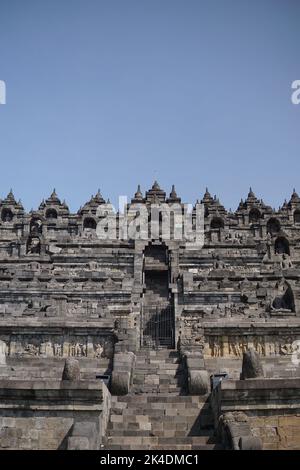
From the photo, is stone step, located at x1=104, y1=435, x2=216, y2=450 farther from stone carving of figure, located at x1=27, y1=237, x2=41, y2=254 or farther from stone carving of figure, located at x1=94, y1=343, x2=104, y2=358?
stone carving of figure, located at x1=27, y1=237, x2=41, y2=254

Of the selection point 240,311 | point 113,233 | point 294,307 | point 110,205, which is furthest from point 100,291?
point 110,205

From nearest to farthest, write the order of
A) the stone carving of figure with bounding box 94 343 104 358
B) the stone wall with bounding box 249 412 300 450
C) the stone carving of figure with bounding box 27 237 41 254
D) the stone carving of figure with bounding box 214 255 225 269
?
1. the stone wall with bounding box 249 412 300 450
2. the stone carving of figure with bounding box 94 343 104 358
3. the stone carving of figure with bounding box 214 255 225 269
4. the stone carving of figure with bounding box 27 237 41 254

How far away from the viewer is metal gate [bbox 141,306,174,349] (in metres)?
27.7

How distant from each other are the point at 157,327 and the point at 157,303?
148 inches

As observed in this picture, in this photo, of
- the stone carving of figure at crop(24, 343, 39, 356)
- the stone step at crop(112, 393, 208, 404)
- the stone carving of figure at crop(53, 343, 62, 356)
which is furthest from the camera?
the stone carving of figure at crop(24, 343, 39, 356)

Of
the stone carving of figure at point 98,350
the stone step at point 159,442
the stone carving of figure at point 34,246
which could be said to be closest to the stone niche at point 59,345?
the stone carving of figure at point 98,350

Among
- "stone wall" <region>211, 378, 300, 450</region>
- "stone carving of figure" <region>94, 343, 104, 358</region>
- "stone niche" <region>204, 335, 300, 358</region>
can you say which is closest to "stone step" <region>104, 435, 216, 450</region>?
"stone wall" <region>211, 378, 300, 450</region>

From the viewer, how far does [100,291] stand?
32.3m

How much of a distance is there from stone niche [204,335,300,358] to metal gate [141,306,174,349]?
136 inches

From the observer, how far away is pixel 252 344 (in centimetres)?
2409

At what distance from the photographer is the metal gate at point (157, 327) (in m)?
27.7

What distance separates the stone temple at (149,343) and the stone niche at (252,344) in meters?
0.04

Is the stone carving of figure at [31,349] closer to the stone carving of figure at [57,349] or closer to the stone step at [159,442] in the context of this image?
the stone carving of figure at [57,349]

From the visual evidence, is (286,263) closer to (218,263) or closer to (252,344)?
(218,263)
